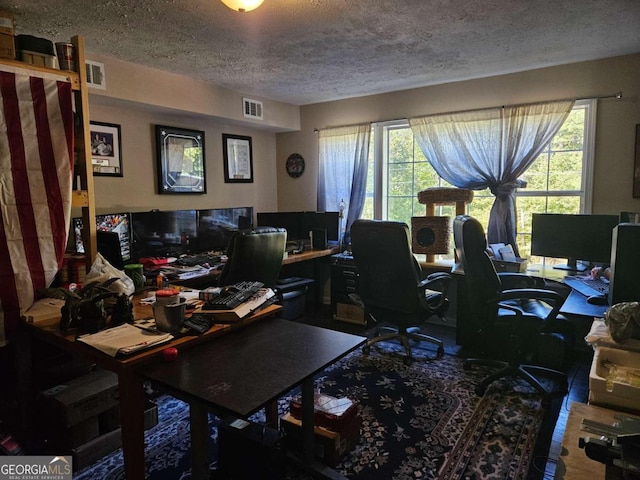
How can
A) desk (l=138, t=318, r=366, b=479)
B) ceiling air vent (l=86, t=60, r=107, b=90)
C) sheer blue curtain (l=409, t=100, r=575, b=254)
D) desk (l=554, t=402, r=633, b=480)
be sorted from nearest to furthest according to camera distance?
desk (l=554, t=402, r=633, b=480), desk (l=138, t=318, r=366, b=479), ceiling air vent (l=86, t=60, r=107, b=90), sheer blue curtain (l=409, t=100, r=575, b=254)

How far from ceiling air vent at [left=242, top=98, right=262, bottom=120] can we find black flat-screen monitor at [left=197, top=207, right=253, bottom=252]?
3.10ft

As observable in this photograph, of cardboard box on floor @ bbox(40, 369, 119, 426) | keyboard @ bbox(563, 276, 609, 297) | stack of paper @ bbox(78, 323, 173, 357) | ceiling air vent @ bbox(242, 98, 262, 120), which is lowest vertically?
cardboard box on floor @ bbox(40, 369, 119, 426)

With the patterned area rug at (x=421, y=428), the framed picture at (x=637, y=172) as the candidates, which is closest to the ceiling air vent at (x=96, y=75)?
the patterned area rug at (x=421, y=428)

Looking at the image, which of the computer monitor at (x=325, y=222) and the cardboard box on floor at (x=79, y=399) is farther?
the computer monitor at (x=325, y=222)

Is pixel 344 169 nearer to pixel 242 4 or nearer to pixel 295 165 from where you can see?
pixel 295 165

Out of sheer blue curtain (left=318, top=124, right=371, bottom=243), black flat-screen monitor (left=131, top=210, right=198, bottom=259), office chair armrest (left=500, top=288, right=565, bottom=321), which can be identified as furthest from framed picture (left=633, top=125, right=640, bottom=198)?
black flat-screen monitor (left=131, top=210, right=198, bottom=259)

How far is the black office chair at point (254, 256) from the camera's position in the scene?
2.62 meters

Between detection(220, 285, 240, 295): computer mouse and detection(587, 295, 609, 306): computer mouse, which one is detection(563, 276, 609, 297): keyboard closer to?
detection(587, 295, 609, 306): computer mouse

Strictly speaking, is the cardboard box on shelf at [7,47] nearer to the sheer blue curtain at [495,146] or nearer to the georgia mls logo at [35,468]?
the georgia mls logo at [35,468]

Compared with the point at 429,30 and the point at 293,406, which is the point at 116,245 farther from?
the point at 429,30

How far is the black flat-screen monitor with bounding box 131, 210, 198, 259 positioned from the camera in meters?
3.30

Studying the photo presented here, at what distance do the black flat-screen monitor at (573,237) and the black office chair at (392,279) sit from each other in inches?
33.7

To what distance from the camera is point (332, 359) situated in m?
1.47

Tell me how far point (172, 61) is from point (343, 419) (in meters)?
2.76
